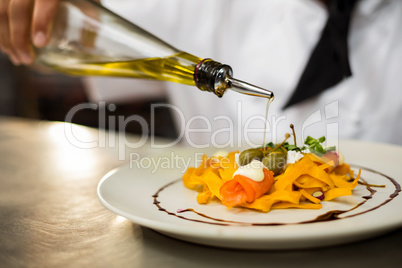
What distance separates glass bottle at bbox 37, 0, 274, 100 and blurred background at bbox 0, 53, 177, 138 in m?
1.99

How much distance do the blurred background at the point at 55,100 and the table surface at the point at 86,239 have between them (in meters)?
2.02

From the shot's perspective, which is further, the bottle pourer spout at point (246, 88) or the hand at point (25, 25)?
the hand at point (25, 25)

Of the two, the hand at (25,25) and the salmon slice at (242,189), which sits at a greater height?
the hand at (25,25)

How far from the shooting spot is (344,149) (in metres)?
1.08

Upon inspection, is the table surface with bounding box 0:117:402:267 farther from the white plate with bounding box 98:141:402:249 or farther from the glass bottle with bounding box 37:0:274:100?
the glass bottle with bounding box 37:0:274:100

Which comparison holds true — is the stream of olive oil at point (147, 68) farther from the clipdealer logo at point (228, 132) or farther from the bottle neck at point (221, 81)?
the clipdealer logo at point (228, 132)

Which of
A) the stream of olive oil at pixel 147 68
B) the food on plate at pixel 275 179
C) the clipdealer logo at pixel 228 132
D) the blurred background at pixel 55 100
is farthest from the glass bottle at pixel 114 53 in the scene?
the blurred background at pixel 55 100

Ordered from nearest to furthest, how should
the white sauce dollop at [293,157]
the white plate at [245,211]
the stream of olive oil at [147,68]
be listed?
the white plate at [245,211] < the white sauce dollop at [293,157] < the stream of olive oil at [147,68]

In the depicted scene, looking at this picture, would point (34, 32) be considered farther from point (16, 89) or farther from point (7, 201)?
point (16, 89)

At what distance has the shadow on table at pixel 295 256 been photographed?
1.78ft

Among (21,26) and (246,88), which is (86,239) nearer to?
(246,88)

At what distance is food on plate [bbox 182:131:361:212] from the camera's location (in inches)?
26.8

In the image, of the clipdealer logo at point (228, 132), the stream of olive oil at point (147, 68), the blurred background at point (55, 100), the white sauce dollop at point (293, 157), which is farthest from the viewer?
the blurred background at point (55, 100)

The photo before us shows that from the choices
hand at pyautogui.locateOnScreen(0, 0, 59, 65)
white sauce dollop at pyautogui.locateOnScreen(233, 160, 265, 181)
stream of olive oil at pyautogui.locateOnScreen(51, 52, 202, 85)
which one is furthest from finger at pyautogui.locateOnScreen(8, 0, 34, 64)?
white sauce dollop at pyautogui.locateOnScreen(233, 160, 265, 181)
